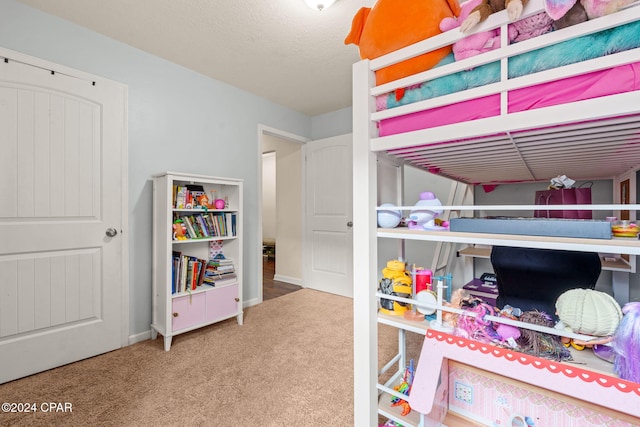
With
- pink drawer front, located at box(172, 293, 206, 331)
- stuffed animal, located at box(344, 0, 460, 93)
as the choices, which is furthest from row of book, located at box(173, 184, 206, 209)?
stuffed animal, located at box(344, 0, 460, 93)

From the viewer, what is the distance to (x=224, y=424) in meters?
1.40

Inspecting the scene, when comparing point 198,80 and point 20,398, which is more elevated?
point 198,80

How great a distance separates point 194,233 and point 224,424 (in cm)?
150

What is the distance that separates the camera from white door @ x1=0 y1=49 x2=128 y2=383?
1.81 m

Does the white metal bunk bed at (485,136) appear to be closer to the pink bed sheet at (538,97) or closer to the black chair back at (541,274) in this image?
the pink bed sheet at (538,97)

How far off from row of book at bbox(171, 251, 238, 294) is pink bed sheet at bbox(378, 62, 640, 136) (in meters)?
2.09

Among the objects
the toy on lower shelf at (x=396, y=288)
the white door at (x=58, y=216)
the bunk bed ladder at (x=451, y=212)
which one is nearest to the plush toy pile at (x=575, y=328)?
the toy on lower shelf at (x=396, y=288)

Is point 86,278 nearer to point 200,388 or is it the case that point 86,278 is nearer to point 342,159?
point 200,388

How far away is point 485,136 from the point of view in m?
0.85

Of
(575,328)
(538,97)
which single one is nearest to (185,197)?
(538,97)

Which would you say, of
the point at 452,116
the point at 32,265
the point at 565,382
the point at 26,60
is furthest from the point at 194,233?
the point at 565,382

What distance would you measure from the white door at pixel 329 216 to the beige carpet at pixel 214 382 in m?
1.15

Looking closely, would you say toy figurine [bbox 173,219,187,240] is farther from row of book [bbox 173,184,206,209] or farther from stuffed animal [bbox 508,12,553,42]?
stuffed animal [bbox 508,12,553,42]

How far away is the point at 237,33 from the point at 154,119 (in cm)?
102
